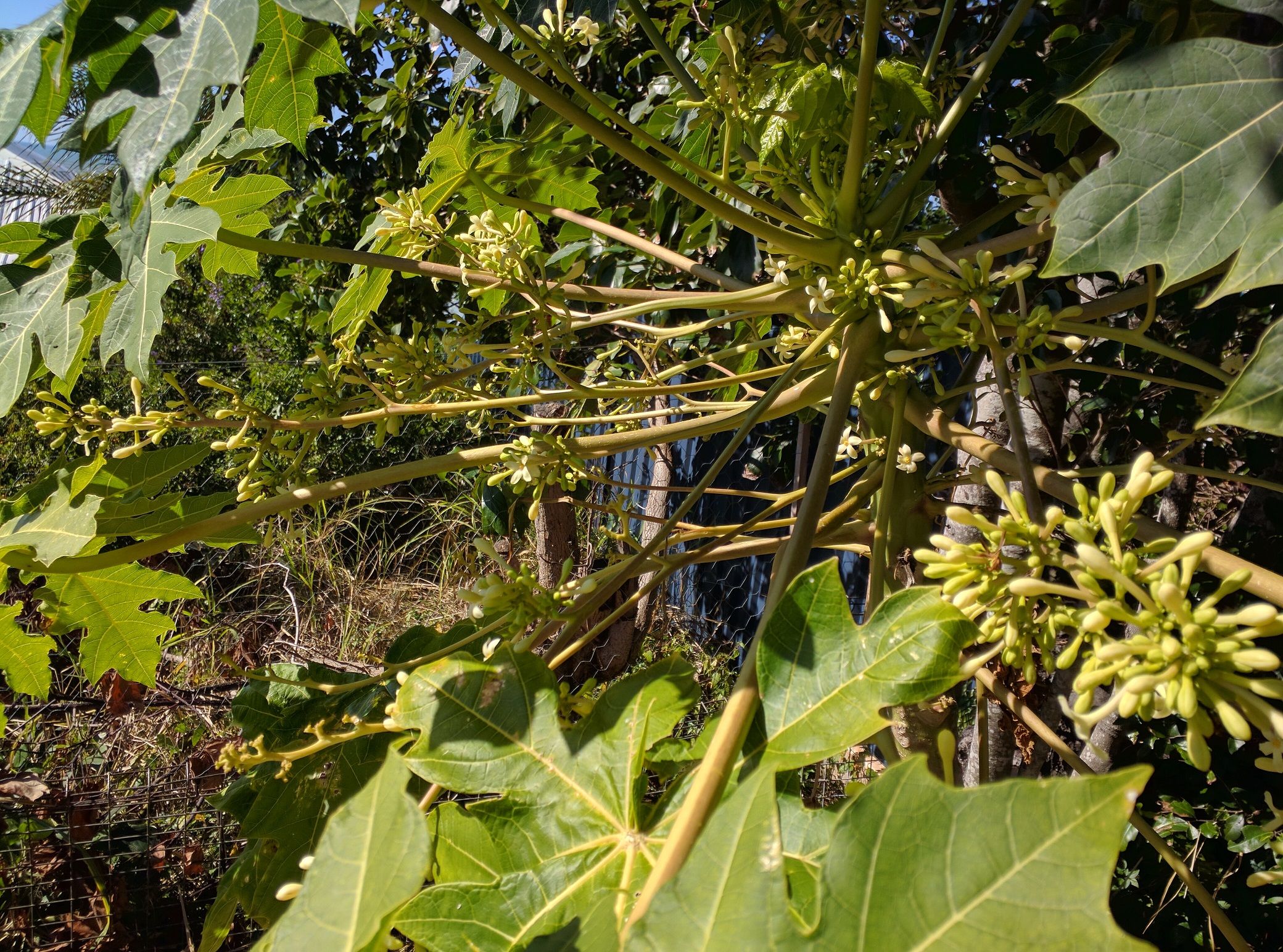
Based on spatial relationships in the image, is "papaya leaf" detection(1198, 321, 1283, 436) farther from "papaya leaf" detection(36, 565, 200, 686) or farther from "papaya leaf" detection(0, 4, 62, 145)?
"papaya leaf" detection(36, 565, 200, 686)

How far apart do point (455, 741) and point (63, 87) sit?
0.54 m

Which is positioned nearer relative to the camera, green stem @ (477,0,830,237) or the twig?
the twig

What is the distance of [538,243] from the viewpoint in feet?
3.06

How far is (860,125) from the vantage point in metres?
0.70

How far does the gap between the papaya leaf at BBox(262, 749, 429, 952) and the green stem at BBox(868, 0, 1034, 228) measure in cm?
65

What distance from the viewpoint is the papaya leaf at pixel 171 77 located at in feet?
1.67

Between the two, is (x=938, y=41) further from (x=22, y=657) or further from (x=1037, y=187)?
(x=22, y=657)

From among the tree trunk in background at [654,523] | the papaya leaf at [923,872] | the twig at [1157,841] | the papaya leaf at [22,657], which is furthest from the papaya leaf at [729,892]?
the tree trunk in background at [654,523]

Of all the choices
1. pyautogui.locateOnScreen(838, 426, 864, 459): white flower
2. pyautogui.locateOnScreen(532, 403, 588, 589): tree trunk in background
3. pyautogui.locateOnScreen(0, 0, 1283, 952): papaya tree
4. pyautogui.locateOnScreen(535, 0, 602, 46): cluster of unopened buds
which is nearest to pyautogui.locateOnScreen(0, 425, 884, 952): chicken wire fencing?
pyautogui.locateOnScreen(532, 403, 588, 589): tree trunk in background

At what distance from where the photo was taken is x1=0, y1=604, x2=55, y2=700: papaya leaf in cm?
102

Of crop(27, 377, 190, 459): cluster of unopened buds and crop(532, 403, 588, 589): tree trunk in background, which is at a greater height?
crop(27, 377, 190, 459): cluster of unopened buds

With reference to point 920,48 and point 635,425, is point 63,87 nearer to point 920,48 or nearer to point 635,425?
point 635,425

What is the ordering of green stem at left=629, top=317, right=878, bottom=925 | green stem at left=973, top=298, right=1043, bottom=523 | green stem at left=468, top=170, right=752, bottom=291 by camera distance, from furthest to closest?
1. green stem at left=468, top=170, right=752, bottom=291
2. green stem at left=973, top=298, right=1043, bottom=523
3. green stem at left=629, top=317, right=878, bottom=925

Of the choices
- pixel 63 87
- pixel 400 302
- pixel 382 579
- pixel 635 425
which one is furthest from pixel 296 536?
pixel 63 87
